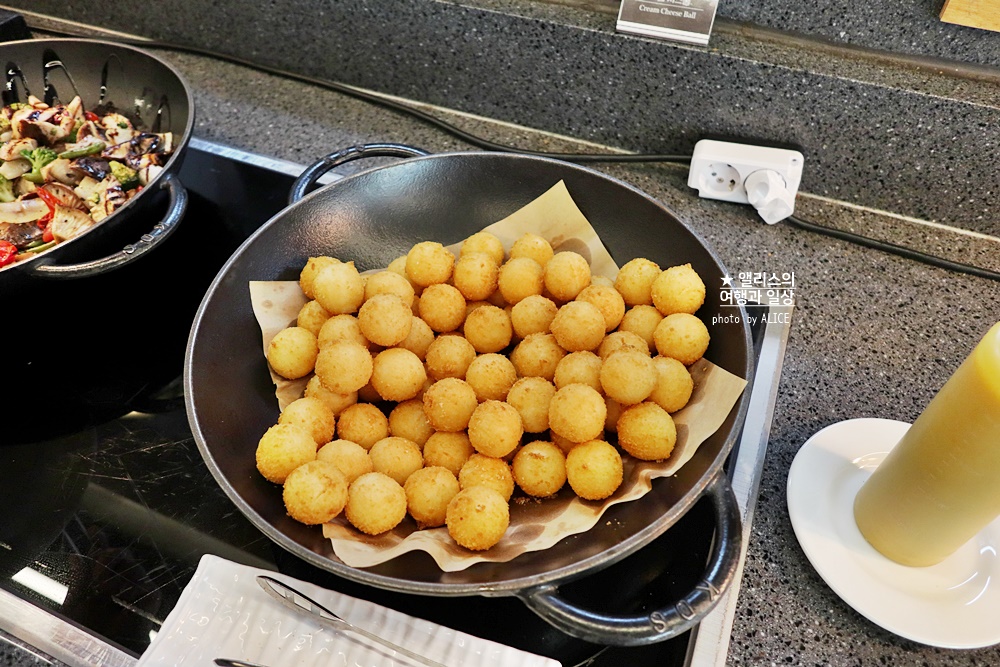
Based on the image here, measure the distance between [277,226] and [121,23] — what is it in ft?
3.88

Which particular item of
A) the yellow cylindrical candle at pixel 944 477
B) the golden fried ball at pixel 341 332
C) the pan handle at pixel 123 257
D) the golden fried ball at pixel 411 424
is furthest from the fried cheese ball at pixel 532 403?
the pan handle at pixel 123 257

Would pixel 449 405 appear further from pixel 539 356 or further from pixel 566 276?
pixel 566 276

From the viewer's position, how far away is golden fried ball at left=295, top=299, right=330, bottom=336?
3.34 ft

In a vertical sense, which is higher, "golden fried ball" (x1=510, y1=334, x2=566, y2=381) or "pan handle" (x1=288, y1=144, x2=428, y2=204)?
"pan handle" (x1=288, y1=144, x2=428, y2=204)

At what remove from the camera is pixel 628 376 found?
2.79ft

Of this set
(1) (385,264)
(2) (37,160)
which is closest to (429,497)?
(1) (385,264)

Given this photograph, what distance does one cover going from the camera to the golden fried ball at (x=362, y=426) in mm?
912

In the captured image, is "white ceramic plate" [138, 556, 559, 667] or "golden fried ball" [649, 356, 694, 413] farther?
"golden fried ball" [649, 356, 694, 413]

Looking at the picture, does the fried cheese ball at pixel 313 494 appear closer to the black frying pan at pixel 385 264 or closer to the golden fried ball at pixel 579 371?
the black frying pan at pixel 385 264

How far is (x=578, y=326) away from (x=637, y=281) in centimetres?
15

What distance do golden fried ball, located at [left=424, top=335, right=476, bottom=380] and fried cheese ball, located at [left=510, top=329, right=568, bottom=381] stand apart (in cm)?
7

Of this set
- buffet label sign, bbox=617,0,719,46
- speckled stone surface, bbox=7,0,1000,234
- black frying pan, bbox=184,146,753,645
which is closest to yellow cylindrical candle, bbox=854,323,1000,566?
black frying pan, bbox=184,146,753,645

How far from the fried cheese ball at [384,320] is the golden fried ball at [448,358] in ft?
0.18

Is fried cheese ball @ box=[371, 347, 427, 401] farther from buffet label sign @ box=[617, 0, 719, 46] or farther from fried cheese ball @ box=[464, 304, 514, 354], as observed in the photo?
buffet label sign @ box=[617, 0, 719, 46]
